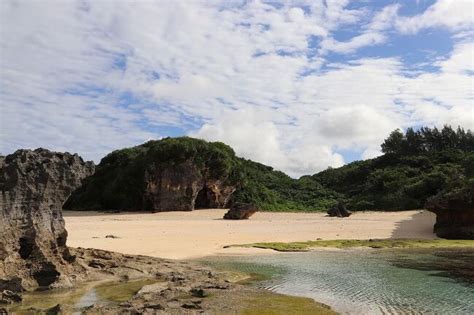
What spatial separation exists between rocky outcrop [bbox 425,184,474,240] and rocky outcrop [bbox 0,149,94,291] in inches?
777

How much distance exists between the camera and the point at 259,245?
2336 cm

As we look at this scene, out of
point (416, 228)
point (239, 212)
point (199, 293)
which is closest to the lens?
point (199, 293)

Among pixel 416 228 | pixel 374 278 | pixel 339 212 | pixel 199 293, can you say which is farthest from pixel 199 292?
pixel 339 212

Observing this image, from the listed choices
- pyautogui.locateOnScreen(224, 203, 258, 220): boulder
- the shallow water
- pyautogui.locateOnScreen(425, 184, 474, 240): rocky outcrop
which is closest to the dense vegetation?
pyautogui.locateOnScreen(425, 184, 474, 240): rocky outcrop

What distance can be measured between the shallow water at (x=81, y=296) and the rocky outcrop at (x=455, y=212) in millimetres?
18289

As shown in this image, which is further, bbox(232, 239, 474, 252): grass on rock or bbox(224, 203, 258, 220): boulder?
bbox(224, 203, 258, 220): boulder

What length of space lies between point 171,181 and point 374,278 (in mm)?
31295

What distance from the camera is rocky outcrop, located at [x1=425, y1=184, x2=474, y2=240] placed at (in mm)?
25938

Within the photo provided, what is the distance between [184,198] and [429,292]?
111 feet

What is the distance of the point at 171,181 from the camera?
4469 centimetres

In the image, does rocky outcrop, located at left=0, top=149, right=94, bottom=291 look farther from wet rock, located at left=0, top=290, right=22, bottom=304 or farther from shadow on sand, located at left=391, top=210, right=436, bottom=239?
shadow on sand, located at left=391, top=210, right=436, bottom=239

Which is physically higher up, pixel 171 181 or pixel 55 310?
pixel 171 181

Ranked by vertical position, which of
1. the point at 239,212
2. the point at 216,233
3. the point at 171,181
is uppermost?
the point at 171,181

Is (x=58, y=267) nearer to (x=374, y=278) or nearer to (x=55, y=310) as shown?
(x=55, y=310)
